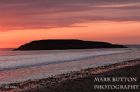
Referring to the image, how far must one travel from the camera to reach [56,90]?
26.1 m

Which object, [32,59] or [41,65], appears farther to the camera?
[32,59]

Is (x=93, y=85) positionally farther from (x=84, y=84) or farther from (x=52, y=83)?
(x=52, y=83)

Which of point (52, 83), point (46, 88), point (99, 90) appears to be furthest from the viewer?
point (52, 83)

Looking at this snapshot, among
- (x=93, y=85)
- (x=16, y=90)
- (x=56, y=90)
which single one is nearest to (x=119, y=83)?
(x=93, y=85)

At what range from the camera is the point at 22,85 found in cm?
2888

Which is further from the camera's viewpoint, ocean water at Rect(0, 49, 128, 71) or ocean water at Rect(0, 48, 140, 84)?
ocean water at Rect(0, 49, 128, 71)

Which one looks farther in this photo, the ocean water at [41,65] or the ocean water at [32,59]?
the ocean water at [32,59]

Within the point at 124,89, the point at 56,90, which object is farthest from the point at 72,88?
the point at 124,89

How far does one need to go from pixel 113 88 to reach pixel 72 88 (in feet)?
7.51

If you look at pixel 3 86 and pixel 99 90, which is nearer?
pixel 99 90

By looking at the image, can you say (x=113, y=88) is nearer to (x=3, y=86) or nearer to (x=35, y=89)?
(x=35, y=89)

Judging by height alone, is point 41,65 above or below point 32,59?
below

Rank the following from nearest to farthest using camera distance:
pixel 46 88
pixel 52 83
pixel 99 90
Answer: pixel 99 90, pixel 46 88, pixel 52 83

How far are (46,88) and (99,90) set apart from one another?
348cm
